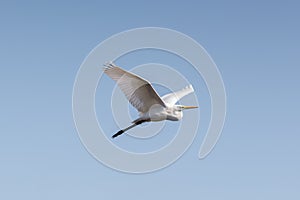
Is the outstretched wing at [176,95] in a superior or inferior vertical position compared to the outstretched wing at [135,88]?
superior

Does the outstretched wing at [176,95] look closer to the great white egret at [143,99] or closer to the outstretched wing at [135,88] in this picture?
the great white egret at [143,99]

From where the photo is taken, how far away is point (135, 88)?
4862 cm

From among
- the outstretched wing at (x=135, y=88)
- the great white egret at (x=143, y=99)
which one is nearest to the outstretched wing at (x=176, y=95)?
the great white egret at (x=143, y=99)

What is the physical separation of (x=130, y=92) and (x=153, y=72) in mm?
2485

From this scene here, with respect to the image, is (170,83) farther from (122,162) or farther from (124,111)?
(122,162)

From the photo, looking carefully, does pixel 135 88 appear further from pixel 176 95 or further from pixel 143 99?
pixel 176 95

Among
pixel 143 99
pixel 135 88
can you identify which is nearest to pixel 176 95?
pixel 143 99

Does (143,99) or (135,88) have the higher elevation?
(135,88)

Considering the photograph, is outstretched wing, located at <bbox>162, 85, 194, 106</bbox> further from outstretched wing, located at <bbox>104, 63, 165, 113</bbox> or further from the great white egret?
outstretched wing, located at <bbox>104, 63, 165, 113</bbox>

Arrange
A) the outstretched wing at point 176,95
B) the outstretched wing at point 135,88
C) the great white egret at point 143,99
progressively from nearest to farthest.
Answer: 1. the outstretched wing at point 135,88
2. the great white egret at point 143,99
3. the outstretched wing at point 176,95

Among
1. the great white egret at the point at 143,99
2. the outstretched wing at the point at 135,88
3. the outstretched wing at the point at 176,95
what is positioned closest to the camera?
the outstretched wing at the point at 135,88

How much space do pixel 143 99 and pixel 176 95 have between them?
20.8 ft

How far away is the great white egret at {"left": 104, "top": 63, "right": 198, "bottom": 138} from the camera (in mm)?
47031

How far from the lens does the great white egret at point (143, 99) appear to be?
154 ft
